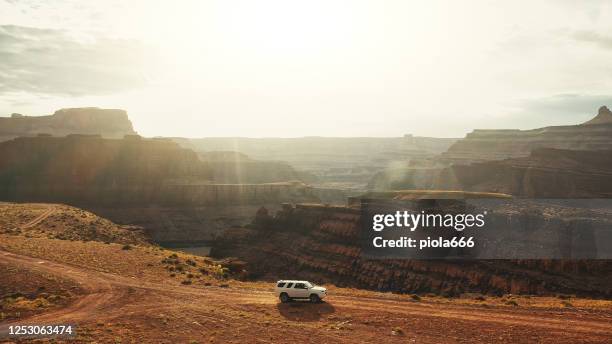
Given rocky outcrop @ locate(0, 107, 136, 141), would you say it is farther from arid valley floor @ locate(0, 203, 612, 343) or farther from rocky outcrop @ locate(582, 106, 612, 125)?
rocky outcrop @ locate(582, 106, 612, 125)

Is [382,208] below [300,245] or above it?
above

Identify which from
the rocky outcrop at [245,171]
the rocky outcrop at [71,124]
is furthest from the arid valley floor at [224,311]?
the rocky outcrop at [71,124]

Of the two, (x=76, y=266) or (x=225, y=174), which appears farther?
(x=225, y=174)

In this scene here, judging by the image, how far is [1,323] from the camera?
23422 millimetres

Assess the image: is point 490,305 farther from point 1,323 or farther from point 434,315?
point 1,323

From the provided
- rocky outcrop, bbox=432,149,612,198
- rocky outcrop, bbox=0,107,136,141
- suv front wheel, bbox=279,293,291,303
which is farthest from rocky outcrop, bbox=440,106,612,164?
suv front wheel, bbox=279,293,291,303

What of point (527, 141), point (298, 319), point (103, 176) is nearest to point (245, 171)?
point (103, 176)

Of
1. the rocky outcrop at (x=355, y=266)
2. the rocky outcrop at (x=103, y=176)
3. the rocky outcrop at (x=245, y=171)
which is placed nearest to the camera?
the rocky outcrop at (x=355, y=266)

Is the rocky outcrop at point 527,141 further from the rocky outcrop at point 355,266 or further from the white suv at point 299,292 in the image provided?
the white suv at point 299,292

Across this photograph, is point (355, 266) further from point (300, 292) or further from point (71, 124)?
point (71, 124)

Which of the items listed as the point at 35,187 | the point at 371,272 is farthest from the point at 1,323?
the point at 35,187

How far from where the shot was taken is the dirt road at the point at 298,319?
74.3 feet

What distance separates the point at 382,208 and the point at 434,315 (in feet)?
120

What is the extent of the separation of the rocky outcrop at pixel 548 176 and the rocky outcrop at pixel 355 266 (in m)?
52.3
